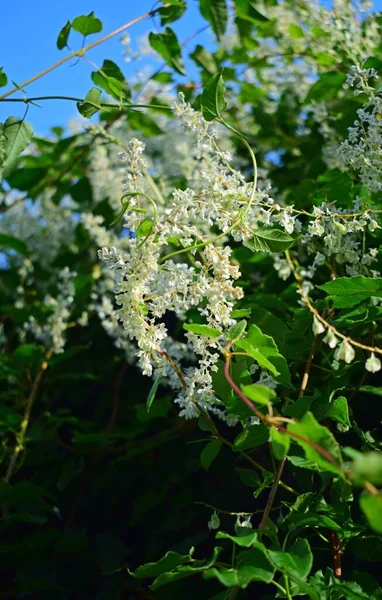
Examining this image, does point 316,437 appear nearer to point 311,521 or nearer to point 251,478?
point 311,521

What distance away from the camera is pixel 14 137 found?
1310 mm

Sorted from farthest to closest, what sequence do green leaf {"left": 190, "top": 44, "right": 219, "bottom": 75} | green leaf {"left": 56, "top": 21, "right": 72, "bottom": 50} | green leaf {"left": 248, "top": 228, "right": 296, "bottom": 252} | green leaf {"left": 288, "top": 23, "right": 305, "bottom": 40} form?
green leaf {"left": 288, "top": 23, "right": 305, "bottom": 40}
green leaf {"left": 190, "top": 44, "right": 219, "bottom": 75}
green leaf {"left": 56, "top": 21, "right": 72, "bottom": 50}
green leaf {"left": 248, "top": 228, "right": 296, "bottom": 252}

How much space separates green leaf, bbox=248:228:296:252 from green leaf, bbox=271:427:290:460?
0.37 metres

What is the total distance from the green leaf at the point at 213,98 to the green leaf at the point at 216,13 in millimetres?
878

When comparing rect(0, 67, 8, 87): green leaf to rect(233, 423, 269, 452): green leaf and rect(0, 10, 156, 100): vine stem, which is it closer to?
rect(0, 10, 156, 100): vine stem

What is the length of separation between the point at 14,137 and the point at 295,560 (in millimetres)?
971

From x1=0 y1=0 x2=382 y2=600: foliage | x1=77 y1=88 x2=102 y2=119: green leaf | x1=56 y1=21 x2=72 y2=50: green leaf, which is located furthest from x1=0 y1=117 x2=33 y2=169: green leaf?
x1=56 y1=21 x2=72 y2=50: green leaf

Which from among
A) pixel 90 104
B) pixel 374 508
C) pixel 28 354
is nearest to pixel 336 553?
pixel 374 508

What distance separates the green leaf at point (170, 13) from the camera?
172 cm

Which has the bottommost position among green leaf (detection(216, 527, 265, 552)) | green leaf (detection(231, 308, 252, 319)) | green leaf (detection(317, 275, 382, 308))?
green leaf (detection(216, 527, 265, 552))

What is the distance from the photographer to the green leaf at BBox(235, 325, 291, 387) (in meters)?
0.88

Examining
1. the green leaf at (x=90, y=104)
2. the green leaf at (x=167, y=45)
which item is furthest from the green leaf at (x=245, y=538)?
the green leaf at (x=167, y=45)

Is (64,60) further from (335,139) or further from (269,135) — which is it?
(269,135)

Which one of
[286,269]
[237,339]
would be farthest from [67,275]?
[237,339]
